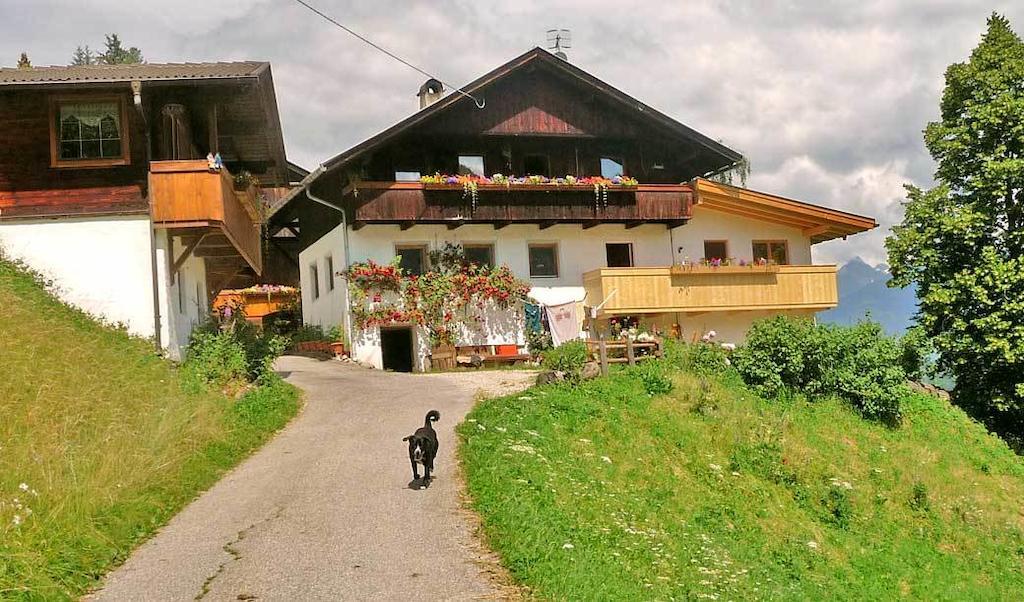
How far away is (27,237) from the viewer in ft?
62.4

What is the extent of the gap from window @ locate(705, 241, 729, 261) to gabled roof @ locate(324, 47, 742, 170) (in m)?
2.50

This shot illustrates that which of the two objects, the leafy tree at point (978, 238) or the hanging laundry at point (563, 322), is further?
the hanging laundry at point (563, 322)

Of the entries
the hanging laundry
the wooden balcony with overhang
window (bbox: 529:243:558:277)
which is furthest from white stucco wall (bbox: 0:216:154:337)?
window (bbox: 529:243:558:277)

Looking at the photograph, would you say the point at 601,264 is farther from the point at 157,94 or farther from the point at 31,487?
the point at 31,487

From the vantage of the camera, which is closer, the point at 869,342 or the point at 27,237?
the point at 27,237

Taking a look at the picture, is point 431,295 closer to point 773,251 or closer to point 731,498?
point 773,251

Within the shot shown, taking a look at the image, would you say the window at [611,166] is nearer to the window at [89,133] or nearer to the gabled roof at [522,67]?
the gabled roof at [522,67]

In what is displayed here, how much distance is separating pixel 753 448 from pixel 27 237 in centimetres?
1394

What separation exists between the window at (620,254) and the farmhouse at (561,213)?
36 millimetres

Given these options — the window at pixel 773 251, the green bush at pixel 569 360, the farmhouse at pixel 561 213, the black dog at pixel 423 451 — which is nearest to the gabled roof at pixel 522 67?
the farmhouse at pixel 561 213

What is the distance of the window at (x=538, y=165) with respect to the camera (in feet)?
97.3

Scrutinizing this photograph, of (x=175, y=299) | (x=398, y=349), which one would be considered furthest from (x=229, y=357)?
(x=398, y=349)

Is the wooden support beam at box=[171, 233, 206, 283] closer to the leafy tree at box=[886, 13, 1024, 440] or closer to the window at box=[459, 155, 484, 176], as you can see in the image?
the window at box=[459, 155, 484, 176]

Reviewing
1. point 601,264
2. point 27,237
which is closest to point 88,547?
point 27,237
